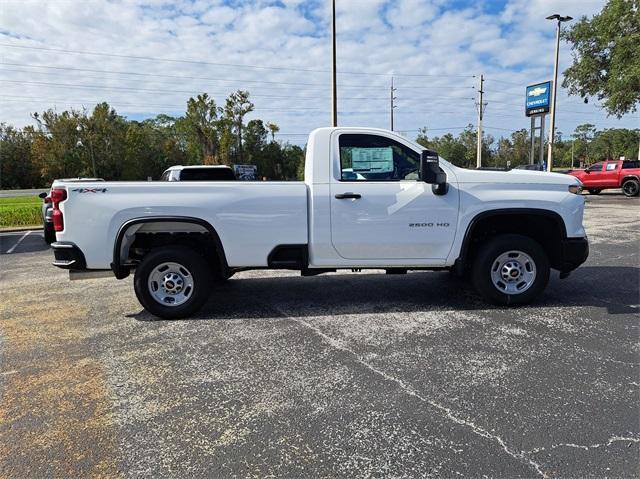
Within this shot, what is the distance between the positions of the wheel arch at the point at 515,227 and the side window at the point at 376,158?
36.5 inches

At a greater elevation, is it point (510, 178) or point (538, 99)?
point (538, 99)

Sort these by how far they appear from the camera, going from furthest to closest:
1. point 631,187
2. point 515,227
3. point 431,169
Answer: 1. point 631,187
2. point 515,227
3. point 431,169

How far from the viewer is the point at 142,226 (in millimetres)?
4930

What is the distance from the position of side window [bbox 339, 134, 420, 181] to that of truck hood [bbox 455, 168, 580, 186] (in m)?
0.53

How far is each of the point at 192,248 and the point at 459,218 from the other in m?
2.95

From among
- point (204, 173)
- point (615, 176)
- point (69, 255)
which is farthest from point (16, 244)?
point (615, 176)

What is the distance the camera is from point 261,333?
458cm

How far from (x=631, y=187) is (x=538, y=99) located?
9954mm

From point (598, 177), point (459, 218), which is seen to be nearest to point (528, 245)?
point (459, 218)

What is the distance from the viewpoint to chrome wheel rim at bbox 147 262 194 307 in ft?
16.3

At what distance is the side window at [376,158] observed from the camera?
507 cm

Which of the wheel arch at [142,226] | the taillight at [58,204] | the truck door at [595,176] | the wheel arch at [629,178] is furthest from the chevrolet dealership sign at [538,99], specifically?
the taillight at [58,204]

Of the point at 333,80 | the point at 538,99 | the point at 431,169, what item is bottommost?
the point at 431,169

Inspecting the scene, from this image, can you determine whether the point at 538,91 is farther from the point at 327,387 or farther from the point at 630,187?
the point at 327,387
